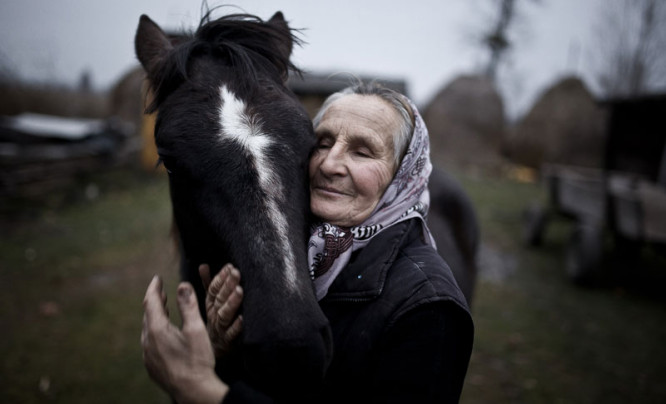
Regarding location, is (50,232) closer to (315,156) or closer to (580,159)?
(315,156)

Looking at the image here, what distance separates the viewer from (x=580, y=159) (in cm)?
1568

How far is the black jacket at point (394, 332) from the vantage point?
1.18 m

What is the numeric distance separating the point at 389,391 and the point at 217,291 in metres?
0.65

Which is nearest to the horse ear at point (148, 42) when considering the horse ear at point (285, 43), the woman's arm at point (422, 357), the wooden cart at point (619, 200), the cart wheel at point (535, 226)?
the horse ear at point (285, 43)

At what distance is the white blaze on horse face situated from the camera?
117cm

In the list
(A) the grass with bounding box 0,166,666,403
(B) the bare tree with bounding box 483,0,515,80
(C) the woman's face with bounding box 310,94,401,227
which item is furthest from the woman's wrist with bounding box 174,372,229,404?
(B) the bare tree with bounding box 483,0,515,80

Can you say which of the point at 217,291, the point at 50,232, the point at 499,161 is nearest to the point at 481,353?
the point at 217,291

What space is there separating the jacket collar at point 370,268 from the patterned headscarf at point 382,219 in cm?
3

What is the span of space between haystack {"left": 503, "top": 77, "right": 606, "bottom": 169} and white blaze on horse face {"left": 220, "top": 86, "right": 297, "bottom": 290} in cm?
1731

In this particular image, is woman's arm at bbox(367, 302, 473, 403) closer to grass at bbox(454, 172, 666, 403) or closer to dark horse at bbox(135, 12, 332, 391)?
dark horse at bbox(135, 12, 332, 391)

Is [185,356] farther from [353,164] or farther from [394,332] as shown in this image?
[353,164]

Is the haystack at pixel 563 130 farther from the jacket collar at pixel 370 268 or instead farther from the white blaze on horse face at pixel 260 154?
the white blaze on horse face at pixel 260 154

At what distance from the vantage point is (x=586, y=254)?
530cm

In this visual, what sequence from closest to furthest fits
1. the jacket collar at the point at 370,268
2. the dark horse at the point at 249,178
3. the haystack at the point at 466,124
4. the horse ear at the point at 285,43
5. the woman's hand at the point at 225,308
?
the dark horse at the point at 249,178
the woman's hand at the point at 225,308
the jacket collar at the point at 370,268
the horse ear at the point at 285,43
the haystack at the point at 466,124
